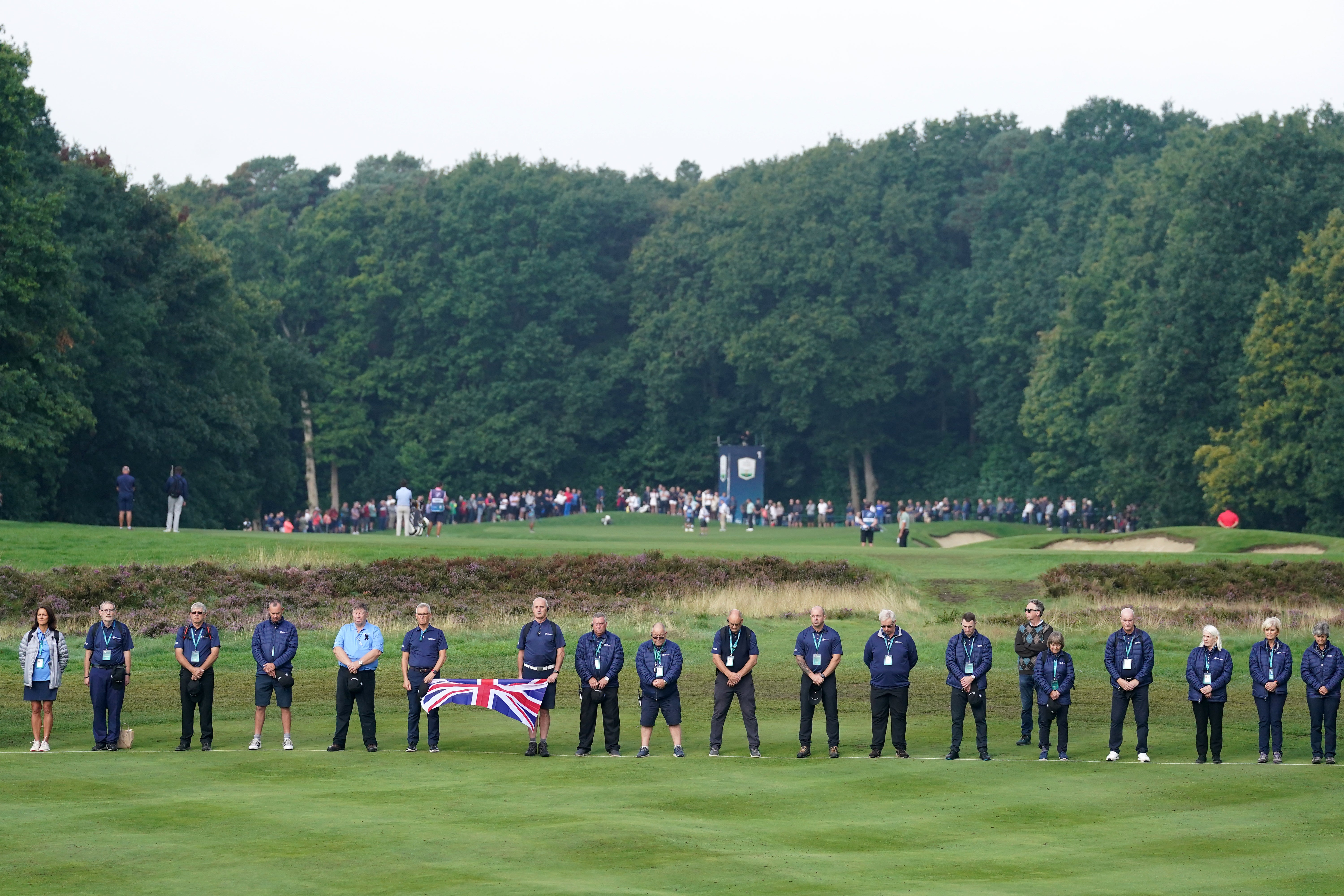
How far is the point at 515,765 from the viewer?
20.6 meters

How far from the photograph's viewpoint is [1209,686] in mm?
20984

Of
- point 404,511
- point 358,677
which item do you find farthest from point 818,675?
point 404,511

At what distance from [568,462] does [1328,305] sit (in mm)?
46420

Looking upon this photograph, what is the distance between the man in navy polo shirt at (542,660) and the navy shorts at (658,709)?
47.5 inches

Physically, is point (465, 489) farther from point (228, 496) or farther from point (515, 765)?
point (515, 765)

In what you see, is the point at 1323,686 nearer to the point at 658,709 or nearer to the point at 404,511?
the point at 658,709

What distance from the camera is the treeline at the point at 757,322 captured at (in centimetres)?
6656

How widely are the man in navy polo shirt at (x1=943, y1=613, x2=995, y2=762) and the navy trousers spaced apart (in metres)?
10.8

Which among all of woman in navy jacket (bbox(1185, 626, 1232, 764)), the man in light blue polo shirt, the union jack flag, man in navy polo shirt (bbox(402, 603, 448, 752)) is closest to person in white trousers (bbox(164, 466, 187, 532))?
the man in light blue polo shirt

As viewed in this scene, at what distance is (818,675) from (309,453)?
242 ft

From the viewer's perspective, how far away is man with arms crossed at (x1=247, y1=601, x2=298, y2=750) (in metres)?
21.8

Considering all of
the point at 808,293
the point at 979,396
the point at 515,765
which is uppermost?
the point at 808,293

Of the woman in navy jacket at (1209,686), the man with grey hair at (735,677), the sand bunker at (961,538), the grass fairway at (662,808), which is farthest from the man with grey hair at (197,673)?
the sand bunker at (961,538)

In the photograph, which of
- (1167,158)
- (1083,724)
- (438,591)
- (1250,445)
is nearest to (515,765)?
(1083,724)
